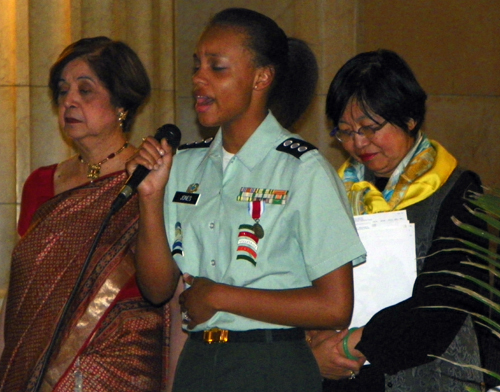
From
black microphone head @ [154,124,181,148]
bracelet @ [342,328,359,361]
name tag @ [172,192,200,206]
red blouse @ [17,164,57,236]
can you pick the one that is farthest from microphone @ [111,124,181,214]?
red blouse @ [17,164,57,236]

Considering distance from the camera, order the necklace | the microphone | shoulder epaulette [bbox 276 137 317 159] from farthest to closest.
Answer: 1. the necklace
2. shoulder epaulette [bbox 276 137 317 159]
3. the microphone

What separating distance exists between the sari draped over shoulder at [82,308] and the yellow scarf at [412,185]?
2.30 feet

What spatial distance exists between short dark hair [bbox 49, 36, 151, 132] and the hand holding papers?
0.96 m

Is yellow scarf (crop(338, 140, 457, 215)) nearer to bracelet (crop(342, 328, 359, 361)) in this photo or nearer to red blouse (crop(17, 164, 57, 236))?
bracelet (crop(342, 328, 359, 361))

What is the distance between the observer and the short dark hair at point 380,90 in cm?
242

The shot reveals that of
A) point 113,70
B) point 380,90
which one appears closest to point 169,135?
point 380,90

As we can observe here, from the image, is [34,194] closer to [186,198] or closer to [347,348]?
[186,198]

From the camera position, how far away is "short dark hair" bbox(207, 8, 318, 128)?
2.24m

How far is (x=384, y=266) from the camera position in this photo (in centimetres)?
230

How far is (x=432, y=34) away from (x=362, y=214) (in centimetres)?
244

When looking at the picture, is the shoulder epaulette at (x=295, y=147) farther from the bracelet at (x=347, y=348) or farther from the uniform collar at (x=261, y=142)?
the bracelet at (x=347, y=348)

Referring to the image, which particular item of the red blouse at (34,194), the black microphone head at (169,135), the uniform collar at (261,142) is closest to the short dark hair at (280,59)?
the uniform collar at (261,142)

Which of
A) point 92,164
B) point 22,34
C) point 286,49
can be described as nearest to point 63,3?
point 22,34

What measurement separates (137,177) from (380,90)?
75 cm
